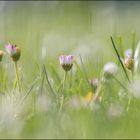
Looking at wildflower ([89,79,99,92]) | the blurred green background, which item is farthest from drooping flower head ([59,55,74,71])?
the blurred green background

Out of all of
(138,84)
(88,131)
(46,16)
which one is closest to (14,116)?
(88,131)

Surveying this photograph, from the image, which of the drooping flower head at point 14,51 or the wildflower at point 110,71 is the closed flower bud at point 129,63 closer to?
the wildflower at point 110,71

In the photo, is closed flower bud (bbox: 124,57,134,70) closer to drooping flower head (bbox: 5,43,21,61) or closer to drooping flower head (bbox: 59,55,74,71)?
drooping flower head (bbox: 59,55,74,71)

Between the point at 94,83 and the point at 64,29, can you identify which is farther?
the point at 64,29

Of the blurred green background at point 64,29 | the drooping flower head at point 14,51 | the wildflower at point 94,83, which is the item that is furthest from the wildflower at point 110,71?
the blurred green background at point 64,29

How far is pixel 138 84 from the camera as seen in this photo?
1.96 meters

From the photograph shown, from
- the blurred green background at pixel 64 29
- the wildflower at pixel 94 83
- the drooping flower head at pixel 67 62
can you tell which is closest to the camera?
the drooping flower head at pixel 67 62

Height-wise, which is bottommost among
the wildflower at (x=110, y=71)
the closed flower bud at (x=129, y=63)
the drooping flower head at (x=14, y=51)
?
the wildflower at (x=110, y=71)

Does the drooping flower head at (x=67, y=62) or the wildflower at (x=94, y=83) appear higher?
the drooping flower head at (x=67, y=62)

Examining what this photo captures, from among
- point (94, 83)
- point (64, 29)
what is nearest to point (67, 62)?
point (94, 83)

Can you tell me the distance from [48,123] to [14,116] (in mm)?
161

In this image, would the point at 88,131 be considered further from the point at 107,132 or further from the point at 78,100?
the point at 78,100

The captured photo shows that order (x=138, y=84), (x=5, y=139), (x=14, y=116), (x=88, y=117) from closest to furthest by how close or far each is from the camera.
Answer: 1. (x=5, y=139)
2. (x=88, y=117)
3. (x=14, y=116)
4. (x=138, y=84)

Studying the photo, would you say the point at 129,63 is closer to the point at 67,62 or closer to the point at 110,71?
the point at 110,71
